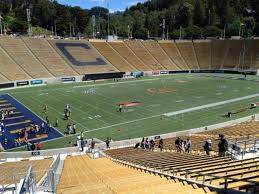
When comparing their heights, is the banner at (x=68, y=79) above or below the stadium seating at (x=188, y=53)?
below

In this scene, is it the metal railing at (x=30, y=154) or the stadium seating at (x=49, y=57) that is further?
the stadium seating at (x=49, y=57)

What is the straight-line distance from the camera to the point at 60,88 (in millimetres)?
57250

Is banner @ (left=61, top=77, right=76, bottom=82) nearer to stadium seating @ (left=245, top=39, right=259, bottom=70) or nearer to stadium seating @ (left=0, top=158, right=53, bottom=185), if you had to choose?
stadium seating @ (left=245, top=39, right=259, bottom=70)

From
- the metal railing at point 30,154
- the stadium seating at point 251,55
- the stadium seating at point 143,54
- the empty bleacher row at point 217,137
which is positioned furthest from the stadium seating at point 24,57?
the stadium seating at point 251,55

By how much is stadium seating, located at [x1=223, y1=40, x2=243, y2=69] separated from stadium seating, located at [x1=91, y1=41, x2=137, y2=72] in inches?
905

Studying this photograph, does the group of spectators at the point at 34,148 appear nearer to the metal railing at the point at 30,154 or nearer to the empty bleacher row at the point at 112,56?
the metal railing at the point at 30,154

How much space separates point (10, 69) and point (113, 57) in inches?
976

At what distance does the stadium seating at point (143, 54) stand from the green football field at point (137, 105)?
12.9 m

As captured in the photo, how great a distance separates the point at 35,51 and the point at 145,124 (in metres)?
43.1

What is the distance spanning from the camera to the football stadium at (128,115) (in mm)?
10000

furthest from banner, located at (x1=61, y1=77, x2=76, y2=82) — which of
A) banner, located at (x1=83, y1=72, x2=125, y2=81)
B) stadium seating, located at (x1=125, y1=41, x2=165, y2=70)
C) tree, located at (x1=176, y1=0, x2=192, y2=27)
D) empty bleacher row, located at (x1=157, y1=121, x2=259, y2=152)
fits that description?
tree, located at (x1=176, y1=0, x2=192, y2=27)

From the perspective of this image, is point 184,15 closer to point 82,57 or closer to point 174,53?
point 174,53

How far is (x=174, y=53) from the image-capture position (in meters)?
87.1

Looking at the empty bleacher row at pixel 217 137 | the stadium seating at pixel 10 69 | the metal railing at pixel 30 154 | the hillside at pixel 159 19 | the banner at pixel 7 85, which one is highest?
the hillside at pixel 159 19
